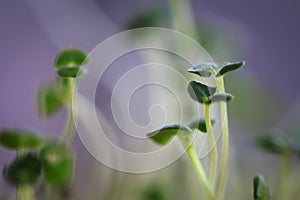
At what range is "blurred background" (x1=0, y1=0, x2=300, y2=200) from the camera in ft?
3.17

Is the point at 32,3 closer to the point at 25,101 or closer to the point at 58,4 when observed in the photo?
the point at 58,4

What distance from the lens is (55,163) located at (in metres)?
0.71

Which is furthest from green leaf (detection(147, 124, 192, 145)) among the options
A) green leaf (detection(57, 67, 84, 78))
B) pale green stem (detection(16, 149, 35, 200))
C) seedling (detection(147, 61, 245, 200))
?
pale green stem (detection(16, 149, 35, 200))

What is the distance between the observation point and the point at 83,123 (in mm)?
899

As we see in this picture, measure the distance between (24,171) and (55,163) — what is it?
73mm

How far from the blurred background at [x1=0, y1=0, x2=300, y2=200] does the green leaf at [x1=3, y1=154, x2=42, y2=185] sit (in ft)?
0.66

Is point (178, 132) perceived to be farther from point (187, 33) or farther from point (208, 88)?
point (187, 33)

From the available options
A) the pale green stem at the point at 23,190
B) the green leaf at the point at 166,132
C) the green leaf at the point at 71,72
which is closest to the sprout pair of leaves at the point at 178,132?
the green leaf at the point at 166,132

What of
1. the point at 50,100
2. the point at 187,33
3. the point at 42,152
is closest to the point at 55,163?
the point at 42,152

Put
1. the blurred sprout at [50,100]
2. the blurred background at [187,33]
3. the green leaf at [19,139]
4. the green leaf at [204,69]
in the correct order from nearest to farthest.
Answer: the green leaf at [204,69]
the green leaf at [19,139]
the blurred sprout at [50,100]
the blurred background at [187,33]

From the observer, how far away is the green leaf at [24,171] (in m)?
0.64

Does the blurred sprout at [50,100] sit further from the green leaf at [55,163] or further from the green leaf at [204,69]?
the green leaf at [204,69]

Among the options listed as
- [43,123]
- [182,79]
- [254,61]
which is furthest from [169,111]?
[254,61]

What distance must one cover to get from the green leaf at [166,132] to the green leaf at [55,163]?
19 cm
